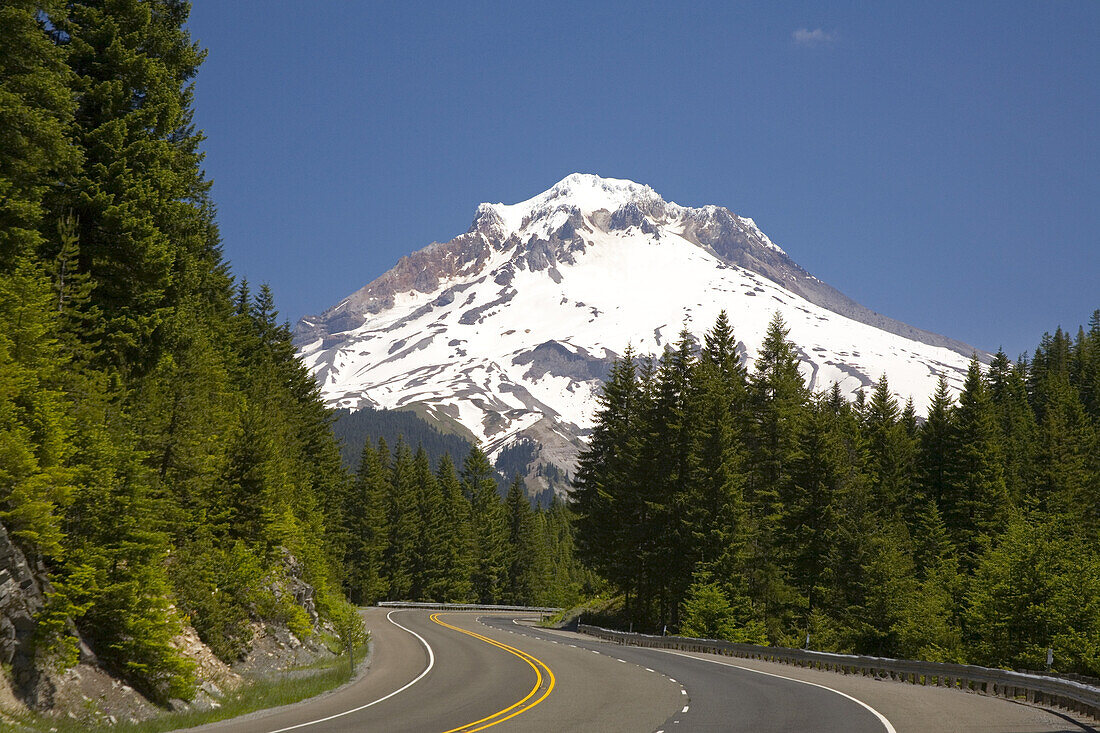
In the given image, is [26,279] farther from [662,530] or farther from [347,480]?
[347,480]

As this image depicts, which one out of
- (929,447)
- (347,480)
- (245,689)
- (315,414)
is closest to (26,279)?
(245,689)

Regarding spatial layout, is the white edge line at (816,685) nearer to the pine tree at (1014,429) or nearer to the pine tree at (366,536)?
the pine tree at (1014,429)

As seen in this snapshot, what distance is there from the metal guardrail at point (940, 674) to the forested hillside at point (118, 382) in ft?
60.6

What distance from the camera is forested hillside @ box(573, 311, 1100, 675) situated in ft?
115

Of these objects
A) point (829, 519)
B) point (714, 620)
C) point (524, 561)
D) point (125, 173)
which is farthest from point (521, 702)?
point (524, 561)

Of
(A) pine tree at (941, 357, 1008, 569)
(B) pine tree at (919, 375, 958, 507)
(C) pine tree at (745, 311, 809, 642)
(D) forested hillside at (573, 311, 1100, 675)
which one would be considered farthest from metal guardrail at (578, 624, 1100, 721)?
(B) pine tree at (919, 375, 958, 507)

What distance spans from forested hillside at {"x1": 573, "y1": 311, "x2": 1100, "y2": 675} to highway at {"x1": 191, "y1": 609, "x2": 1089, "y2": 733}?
31.7 ft

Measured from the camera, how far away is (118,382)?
2256 cm

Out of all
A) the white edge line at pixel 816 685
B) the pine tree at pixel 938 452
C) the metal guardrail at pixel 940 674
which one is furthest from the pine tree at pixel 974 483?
the white edge line at pixel 816 685

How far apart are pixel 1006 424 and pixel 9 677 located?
9104cm

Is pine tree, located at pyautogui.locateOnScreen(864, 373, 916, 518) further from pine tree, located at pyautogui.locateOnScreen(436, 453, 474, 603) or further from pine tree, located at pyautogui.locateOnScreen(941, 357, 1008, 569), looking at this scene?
pine tree, located at pyautogui.locateOnScreen(436, 453, 474, 603)

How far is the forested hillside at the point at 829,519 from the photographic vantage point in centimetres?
3503

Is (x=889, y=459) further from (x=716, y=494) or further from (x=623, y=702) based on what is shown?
(x=623, y=702)

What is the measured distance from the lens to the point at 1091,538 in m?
56.7
